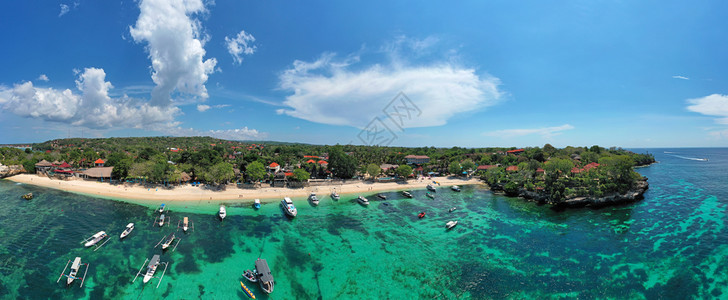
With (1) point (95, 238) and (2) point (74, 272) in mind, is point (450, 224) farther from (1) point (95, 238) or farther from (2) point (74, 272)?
(1) point (95, 238)

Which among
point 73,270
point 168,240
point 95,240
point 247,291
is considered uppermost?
point 95,240

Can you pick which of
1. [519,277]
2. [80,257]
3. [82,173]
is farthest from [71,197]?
[519,277]

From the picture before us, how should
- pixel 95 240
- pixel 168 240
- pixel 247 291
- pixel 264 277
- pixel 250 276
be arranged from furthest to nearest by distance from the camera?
pixel 168 240
pixel 95 240
pixel 250 276
pixel 264 277
pixel 247 291

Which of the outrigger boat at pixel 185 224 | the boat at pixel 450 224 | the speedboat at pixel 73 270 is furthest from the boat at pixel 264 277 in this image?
the boat at pixel 450 224

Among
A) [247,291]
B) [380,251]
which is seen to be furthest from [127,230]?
[380,251]

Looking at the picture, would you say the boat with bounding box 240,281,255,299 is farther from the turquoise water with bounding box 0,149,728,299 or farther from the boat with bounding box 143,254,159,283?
the boat with bounding box 143,254,159,283

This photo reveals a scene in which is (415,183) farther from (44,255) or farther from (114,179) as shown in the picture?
(114,179)
